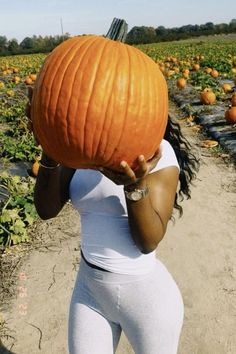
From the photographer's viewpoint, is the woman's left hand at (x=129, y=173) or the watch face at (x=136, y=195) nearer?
the woman's left hand at (x=129, y=173)

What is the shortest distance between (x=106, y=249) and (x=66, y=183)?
→ 41cm

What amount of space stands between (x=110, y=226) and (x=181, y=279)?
8.42ft

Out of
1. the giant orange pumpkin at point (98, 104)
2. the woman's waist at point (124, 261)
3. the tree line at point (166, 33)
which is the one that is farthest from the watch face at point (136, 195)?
the tree line at point (166, 33)

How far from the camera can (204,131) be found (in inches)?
386

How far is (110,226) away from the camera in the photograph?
215 centimetres

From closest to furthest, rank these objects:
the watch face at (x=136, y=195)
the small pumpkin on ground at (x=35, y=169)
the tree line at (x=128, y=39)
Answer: the watch face at (x=136, y=195) → the small pumpkin on ground at (x=35, y=169) → the tree line at (x=128, y=39)

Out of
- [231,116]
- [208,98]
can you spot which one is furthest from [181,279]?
[208,98]

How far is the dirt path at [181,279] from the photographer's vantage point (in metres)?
3.78

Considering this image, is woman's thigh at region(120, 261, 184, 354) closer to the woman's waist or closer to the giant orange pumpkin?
the woman's waist

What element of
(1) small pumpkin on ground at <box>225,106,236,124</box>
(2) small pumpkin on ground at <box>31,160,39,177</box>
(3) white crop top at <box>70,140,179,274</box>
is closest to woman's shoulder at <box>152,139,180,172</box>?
(3) white crop top at <box>70,140,179,274</box>

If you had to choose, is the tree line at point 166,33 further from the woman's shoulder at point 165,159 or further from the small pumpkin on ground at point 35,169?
the woman's shoulder at point 165,159

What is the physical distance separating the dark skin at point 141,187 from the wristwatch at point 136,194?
0.01 meters

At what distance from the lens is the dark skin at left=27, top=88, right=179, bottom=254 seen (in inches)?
71.5

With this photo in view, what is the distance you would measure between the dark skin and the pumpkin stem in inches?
21.9
